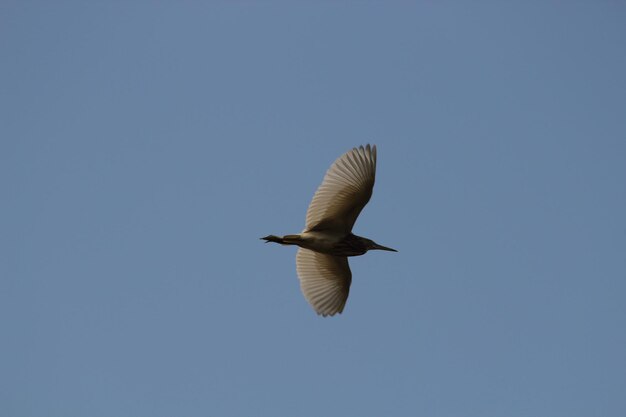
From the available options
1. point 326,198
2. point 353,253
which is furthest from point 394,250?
point 326,198

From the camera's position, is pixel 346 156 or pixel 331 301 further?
pixel 331 301

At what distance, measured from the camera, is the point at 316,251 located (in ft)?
46.5

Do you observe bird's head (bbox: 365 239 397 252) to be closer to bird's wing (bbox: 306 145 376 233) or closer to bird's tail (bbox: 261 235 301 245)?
bird's wing (bbox: 306 145 376 233)

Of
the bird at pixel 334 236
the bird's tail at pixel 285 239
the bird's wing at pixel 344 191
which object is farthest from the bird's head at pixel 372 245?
the bird's tail at pixel 285 239

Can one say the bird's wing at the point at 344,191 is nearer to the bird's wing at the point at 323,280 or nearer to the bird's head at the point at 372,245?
the bird's head at the point at 372,245

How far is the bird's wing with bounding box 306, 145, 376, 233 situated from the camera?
1317 cm

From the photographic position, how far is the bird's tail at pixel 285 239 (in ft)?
44.3

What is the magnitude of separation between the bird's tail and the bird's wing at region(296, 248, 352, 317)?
1.40 metres

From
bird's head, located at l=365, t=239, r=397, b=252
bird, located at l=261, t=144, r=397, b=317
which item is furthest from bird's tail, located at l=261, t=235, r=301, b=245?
bird's head, located at l=365, t=239, r=397, b=252

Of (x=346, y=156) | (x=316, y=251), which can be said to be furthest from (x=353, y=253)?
(x=346, y=156)

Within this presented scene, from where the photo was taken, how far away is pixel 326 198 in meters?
13.5

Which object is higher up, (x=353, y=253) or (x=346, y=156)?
(x=346, y=156)

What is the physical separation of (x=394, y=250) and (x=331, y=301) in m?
1.58

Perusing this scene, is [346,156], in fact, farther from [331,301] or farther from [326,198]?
[331,301]
